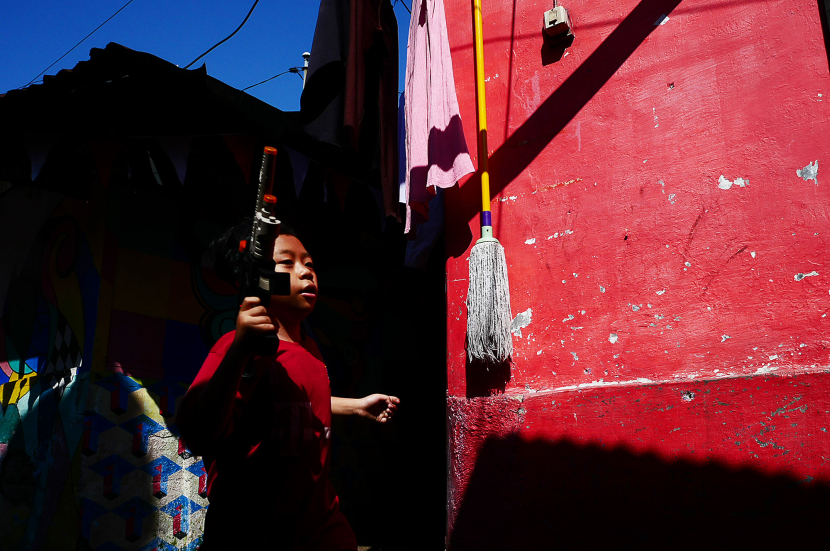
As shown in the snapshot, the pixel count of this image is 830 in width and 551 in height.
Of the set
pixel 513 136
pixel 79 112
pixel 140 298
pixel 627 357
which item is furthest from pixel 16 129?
pixel 627 357

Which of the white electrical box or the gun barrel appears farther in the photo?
the white electrical box

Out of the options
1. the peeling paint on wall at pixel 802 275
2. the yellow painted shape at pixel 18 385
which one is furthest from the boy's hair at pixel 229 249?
the yellow painted shape at pixel 18 385

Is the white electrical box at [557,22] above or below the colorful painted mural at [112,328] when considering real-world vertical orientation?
above

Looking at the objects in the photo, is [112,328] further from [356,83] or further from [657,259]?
[657,259]

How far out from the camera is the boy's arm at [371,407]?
91.5 inches

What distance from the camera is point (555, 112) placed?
3287 millimetres

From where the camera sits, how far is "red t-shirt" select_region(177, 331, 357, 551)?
1.89m

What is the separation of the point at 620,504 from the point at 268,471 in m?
1.48

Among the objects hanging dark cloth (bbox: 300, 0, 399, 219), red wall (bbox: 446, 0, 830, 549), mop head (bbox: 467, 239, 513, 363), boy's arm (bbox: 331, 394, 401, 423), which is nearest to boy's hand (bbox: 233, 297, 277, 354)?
boy's arm (bbox: 331, 394, 401, 423)

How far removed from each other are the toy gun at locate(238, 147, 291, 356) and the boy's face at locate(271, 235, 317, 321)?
1.15 feet

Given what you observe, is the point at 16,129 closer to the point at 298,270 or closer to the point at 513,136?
the point at 298,270

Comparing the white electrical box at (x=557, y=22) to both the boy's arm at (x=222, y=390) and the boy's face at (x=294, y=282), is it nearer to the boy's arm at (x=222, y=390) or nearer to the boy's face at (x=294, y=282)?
the boy's face at (x=294, y=282)

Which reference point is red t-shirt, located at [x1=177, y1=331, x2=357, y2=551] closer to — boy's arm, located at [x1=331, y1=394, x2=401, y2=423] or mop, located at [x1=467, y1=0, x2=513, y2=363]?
boy's arm, located at [x1=331, y1=394, x2=401, y2=423]

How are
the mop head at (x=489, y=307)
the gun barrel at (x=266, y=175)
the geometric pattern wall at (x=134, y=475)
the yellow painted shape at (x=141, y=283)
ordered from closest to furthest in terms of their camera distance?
the gun barrel at (x=266, y=175) → the mop head at (x=489, y=307) → the geometric pattern wall at (x=134, y=475) → the yellow painted shape at (x=141, y=283)
